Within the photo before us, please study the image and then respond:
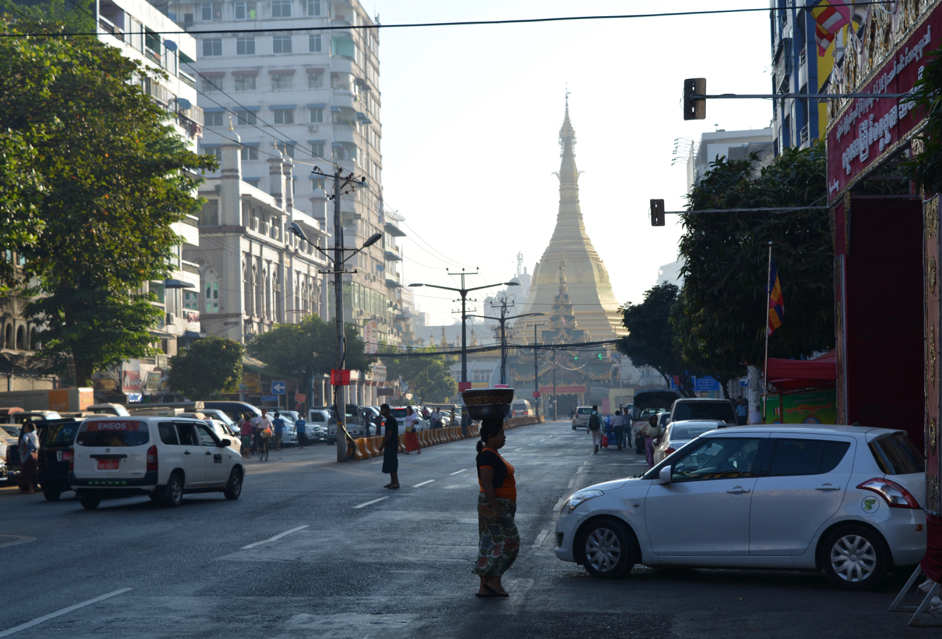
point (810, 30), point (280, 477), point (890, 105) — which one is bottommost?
point (280, 477)

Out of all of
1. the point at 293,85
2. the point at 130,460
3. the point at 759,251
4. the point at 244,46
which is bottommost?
the point at 130,460

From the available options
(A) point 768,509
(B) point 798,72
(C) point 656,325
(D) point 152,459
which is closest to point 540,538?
(A) point 768,509

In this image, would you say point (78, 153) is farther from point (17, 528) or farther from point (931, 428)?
point (931, 428)

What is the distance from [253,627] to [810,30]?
35150 mm

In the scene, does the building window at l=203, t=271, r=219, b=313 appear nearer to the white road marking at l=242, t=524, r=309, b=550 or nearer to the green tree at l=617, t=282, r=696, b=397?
the green tree at l=617, t=282, r=696, b=397

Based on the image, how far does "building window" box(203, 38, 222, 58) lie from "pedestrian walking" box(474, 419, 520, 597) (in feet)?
385

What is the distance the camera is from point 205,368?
53.7m

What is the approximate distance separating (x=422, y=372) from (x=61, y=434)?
3422 inches

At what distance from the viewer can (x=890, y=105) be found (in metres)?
12.6

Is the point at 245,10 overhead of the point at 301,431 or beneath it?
overhead

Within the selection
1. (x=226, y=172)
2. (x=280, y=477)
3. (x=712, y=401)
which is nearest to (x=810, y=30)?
(x=712, y=401)

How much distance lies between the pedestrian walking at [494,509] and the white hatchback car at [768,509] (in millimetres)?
1583

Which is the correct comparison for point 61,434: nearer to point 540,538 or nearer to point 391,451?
point 391,451

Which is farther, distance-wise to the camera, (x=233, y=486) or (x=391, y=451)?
(x=391, y=451)
